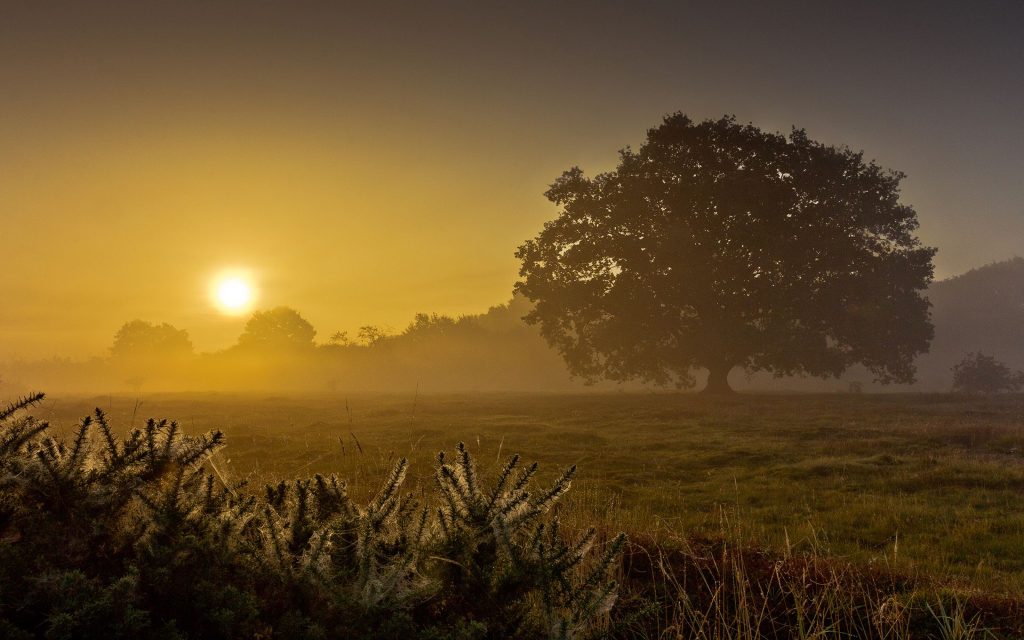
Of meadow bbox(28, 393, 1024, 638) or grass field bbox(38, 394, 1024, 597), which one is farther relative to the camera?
grass field bbox(38, 394, 1024, 597)

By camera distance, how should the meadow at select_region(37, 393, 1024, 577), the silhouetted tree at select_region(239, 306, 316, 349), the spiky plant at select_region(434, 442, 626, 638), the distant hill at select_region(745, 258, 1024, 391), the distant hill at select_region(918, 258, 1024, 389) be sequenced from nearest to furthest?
the spiky plant at select_region(434, 442, 626, 638) < the meadow at select_region(37, 393, 1024, 577) < the distant hill at select_region(745, 258, 1024, 391) < the distant hill at select_region(918, 258, 1024, 389) < the silhouetted tree at select_region(239, 306, 316, 349)

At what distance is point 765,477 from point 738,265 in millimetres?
25386

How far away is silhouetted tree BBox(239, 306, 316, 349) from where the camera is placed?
424ft

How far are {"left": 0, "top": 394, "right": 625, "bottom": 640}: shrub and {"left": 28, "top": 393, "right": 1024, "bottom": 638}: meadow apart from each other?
1024 mm

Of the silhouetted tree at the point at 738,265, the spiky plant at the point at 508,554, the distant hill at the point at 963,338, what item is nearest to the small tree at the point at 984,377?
the silhouetted tree at the point at 738,265

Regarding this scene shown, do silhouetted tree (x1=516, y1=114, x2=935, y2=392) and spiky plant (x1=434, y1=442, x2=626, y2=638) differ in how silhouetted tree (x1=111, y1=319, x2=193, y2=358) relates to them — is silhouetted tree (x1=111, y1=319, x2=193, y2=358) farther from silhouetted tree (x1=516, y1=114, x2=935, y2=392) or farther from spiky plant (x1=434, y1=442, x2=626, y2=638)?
spiky plant (x1=434, y1=442, x2=626, y2=638)

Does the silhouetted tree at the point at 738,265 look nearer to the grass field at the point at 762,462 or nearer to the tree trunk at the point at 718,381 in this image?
the tree trunk at the point at 718,381

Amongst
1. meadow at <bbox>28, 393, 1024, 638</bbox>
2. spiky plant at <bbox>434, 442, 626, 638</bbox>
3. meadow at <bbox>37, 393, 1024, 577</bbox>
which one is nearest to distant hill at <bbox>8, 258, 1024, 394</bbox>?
meadow at <bbox>37, 393, 1024, 577</bbox>

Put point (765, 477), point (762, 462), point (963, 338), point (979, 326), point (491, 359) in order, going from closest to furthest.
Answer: point (765, 477) < point (762, 462) < point (963, 338) < point (979, 326) < point (491, 359)

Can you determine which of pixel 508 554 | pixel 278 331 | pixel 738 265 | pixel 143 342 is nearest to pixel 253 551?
pixel 508 554

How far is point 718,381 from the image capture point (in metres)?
42.7

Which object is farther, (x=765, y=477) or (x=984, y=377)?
(x=984, y=377)

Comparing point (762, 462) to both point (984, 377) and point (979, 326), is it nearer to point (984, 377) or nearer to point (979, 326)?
point (984, 377)

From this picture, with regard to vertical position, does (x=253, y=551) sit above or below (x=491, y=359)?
below
